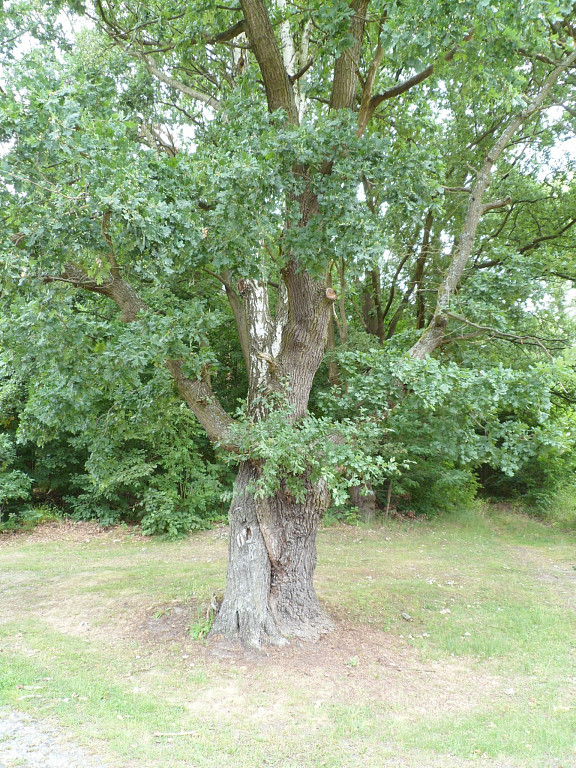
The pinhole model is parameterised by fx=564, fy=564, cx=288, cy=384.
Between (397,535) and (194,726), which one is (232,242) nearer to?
(194,726)

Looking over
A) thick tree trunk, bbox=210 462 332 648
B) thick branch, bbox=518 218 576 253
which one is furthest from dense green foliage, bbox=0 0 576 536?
thick branch, bbox=518 218 576 253

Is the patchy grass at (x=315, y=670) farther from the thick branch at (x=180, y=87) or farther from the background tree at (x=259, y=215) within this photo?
the thick branch at (x=180, y=87)

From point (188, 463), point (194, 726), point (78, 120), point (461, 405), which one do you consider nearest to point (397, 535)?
point (188, 463)

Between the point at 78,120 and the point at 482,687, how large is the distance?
5257 millimetres

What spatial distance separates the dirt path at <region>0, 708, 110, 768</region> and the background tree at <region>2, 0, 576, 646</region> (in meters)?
2.03

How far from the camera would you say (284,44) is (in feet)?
21.4

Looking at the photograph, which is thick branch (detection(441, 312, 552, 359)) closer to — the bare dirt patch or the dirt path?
the dirt path

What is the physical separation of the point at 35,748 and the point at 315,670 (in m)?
2.31

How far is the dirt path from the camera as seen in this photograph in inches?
130

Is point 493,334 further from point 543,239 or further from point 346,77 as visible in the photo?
point 543,239

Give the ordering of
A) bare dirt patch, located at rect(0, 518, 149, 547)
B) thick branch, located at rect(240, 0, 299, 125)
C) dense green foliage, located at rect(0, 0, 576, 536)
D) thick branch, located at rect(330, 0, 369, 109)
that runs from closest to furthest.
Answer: dense green foliage, located at rect(0, 0, 576, 536)
thick branch, located at rect(240, 0, 299, 125)
thick branch, located at rect(330, 0, 369, 109)
bare dirt patch, located at rect(0, 518, 149, 547)

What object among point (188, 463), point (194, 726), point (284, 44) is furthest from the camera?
point (188, 463)

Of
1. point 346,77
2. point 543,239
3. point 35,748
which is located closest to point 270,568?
point 35,748

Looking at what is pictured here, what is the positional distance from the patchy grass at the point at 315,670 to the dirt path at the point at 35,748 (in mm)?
114
